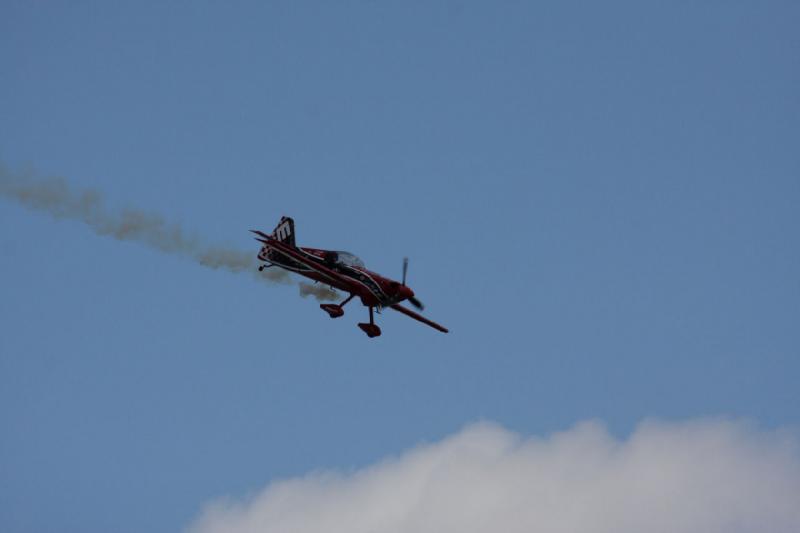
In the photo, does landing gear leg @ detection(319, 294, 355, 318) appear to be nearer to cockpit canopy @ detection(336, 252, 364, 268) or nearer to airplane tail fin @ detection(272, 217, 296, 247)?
cockpit canopy @ detection(336, 252, 364, 268)

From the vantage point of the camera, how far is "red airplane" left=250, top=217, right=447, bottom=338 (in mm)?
104938

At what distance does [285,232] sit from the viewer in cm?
10775

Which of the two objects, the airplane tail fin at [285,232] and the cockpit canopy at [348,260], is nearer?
the cockpit canopy at [348,260]

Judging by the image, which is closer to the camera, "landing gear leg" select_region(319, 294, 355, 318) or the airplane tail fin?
"landing gear leg" select_region(319, 294, 355, 318)

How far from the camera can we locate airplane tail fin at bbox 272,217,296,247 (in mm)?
107562

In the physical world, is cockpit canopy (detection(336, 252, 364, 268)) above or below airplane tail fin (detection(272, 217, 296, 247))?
below

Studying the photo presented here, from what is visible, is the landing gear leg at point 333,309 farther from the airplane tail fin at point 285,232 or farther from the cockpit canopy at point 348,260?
the airplane tail fin at point 285,232

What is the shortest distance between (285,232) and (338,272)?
3954 millimetres

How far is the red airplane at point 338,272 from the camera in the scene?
344 ft

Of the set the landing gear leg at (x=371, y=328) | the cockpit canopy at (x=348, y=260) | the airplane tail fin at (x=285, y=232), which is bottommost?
the landing gear leg at (x=371, y=328)

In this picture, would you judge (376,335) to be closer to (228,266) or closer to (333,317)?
(333,317)

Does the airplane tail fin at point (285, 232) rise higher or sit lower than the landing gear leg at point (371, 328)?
higher

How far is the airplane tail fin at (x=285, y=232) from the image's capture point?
107562mm

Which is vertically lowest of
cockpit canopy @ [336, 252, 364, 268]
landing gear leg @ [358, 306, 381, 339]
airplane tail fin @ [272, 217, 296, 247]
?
landing gear leg @ [358, 306, 381, 339]
